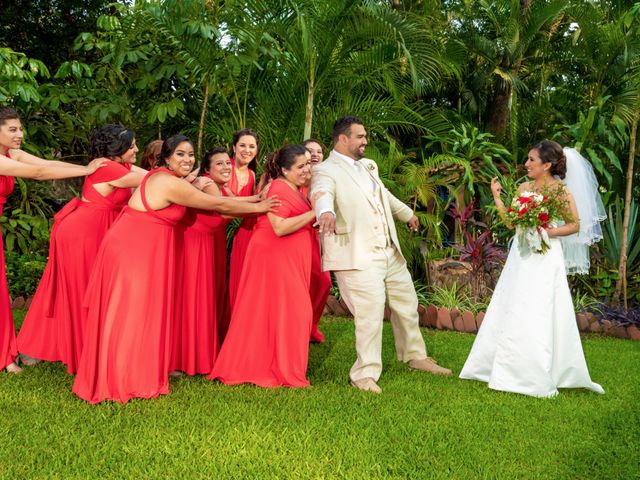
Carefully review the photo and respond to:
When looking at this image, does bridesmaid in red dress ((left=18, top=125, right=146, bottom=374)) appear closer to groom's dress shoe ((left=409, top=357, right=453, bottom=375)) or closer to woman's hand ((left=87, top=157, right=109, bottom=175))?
woman's hand ((left=87, top=157, right=109, bottom=175))

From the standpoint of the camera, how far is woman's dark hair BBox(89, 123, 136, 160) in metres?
5.79

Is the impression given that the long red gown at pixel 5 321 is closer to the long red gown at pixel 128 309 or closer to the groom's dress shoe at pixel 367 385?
the long red gown at pixel 128 309

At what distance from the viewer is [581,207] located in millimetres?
5949

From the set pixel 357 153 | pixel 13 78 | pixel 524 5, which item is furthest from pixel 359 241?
pixel 524 5

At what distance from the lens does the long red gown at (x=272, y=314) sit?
5.69 metres

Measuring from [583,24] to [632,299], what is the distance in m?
3.90

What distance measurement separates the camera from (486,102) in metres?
16.3

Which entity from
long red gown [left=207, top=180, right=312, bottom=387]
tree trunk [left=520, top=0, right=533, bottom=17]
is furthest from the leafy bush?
tree trunk [left=520, top=0, right=533, bottom=17]

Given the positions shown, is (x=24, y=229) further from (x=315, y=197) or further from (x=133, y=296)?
(x=315, y=197)

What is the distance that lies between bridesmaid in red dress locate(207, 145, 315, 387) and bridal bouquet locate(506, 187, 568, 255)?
1.70 metres

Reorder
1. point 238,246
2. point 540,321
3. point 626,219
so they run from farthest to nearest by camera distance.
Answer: point 626,219, point 238,246, point 540,321

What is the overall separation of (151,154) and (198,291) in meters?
1.40

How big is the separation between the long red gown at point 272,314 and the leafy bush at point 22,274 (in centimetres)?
509

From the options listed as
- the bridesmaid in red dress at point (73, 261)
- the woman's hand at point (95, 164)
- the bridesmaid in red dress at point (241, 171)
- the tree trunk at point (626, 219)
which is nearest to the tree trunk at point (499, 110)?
the tree trunk at point (626, 219)
